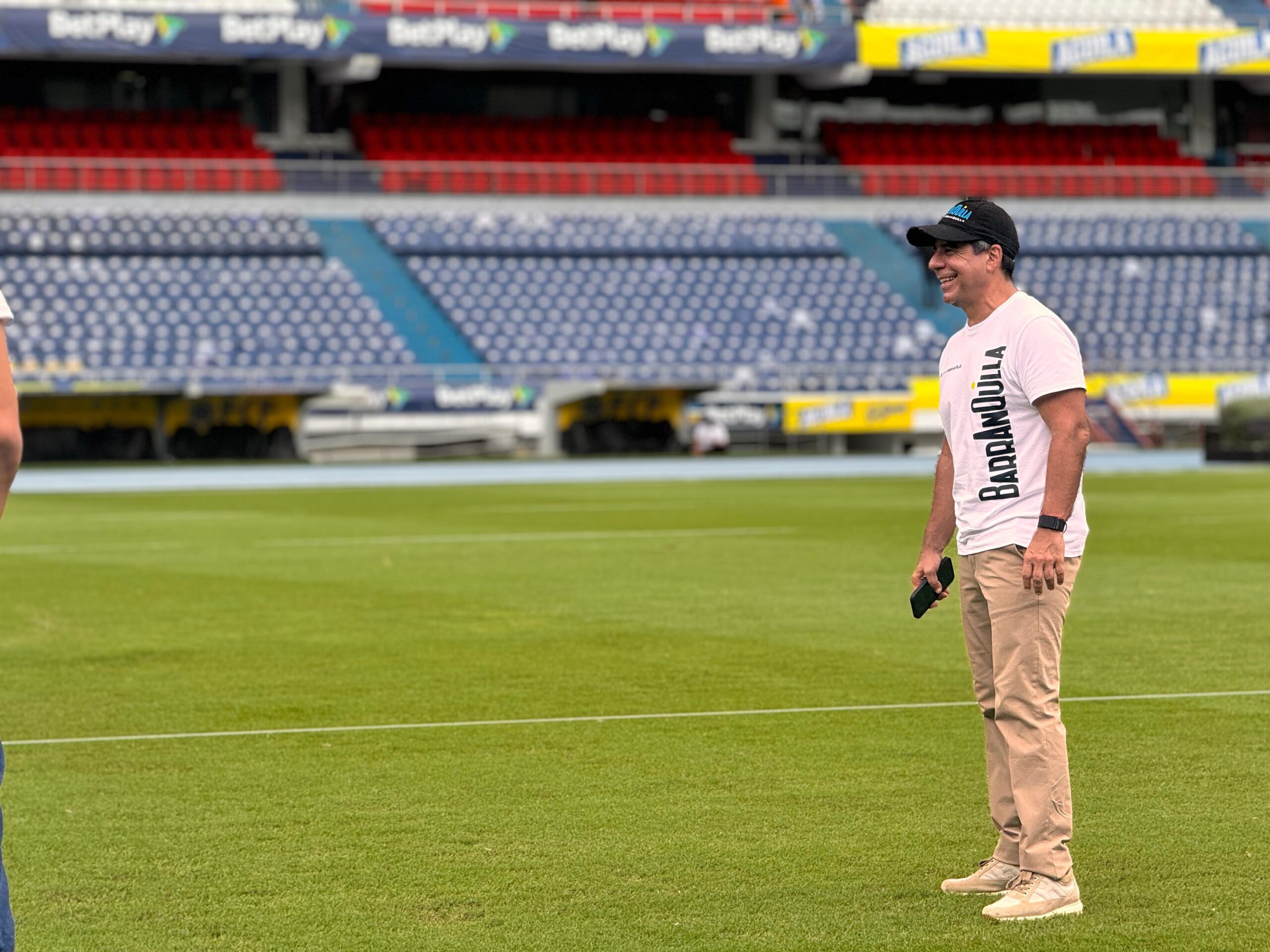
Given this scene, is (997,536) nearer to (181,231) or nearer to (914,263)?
(181,231)

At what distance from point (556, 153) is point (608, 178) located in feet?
9.44

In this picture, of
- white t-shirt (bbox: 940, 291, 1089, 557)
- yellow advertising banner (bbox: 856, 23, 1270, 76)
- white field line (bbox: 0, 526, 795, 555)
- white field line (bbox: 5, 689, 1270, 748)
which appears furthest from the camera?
yellow advertising banner (bbox: 856, 23, 1270, 76)

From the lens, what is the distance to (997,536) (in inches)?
220

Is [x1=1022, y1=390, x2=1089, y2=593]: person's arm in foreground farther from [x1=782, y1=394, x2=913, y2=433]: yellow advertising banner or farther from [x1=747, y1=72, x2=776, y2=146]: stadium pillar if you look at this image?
[x1=747, y1=72, x2=776, y2=146]: stadium pillar

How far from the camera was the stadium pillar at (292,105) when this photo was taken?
52219mm

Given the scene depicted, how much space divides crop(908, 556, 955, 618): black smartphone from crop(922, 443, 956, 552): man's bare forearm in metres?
0.05

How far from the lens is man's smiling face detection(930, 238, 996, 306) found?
18.4 ft

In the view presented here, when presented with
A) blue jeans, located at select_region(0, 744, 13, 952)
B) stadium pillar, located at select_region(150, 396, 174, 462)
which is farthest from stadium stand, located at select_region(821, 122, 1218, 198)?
blue jeans, located at select_region(0, 744, 13, 952)

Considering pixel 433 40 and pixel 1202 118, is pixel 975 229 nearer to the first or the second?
pixel 433 40

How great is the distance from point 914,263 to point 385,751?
45.0m

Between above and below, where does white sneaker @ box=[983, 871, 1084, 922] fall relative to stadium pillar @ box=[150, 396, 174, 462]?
above

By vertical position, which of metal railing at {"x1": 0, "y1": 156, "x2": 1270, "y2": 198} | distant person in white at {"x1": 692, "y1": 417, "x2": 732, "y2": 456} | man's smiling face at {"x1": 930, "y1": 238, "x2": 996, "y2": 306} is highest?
man's smiling face at {"x1": 930, "y1": 238, "x2": 996, "y2": 306}

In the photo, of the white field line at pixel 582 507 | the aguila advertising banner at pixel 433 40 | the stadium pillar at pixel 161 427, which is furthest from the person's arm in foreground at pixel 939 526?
the aguila advertising banner at pixel 433 40

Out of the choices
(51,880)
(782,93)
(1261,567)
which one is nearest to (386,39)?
(782,93)
